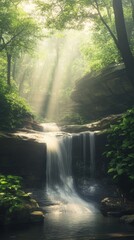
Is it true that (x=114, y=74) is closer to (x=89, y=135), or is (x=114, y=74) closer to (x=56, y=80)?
(x=89, y=135)

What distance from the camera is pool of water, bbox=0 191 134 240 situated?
382 inches

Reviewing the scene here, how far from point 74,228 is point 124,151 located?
225 inches

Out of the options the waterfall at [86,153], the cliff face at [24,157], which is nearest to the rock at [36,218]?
the cliff face at [24,157]

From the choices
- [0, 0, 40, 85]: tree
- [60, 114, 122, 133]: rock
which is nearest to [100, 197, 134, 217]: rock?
[60, 114, 122, 133]: rock

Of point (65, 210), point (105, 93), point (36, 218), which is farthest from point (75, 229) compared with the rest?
point (105, 93)

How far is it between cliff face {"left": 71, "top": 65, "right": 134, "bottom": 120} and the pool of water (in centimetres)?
1295

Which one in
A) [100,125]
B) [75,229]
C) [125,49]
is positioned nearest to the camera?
[75,229]

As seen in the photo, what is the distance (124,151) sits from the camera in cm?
1538

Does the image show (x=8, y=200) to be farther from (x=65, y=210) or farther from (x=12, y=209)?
(x=65, y=210)

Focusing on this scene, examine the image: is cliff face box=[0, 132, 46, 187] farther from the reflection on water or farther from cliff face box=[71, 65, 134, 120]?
cliff face box=[71, 65, 134, 120]

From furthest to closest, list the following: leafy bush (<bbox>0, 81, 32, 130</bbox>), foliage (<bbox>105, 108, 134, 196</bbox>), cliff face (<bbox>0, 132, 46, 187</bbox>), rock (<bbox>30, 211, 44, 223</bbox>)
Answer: leafy bush (<bbox>0, 81, 32, 130</bbox>)
cliff face (<bbox>0, 132, 46, 187</bbox>)
foliage (<bbox>105, 108, 134, 196</bbox>)
rock (<bbox>30, 211, 44, 223</bbox>)

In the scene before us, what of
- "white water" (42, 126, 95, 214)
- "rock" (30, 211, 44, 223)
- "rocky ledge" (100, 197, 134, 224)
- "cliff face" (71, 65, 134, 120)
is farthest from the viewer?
"cliff face" (71, 65, 134, 120)

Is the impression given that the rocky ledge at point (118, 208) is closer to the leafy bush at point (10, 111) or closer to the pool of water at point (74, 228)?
the pool of water at point (74, 228)

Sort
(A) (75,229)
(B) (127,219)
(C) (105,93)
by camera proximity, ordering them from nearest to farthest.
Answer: (A) (75,229) → (B) (127,219) → (C) (105,93)
